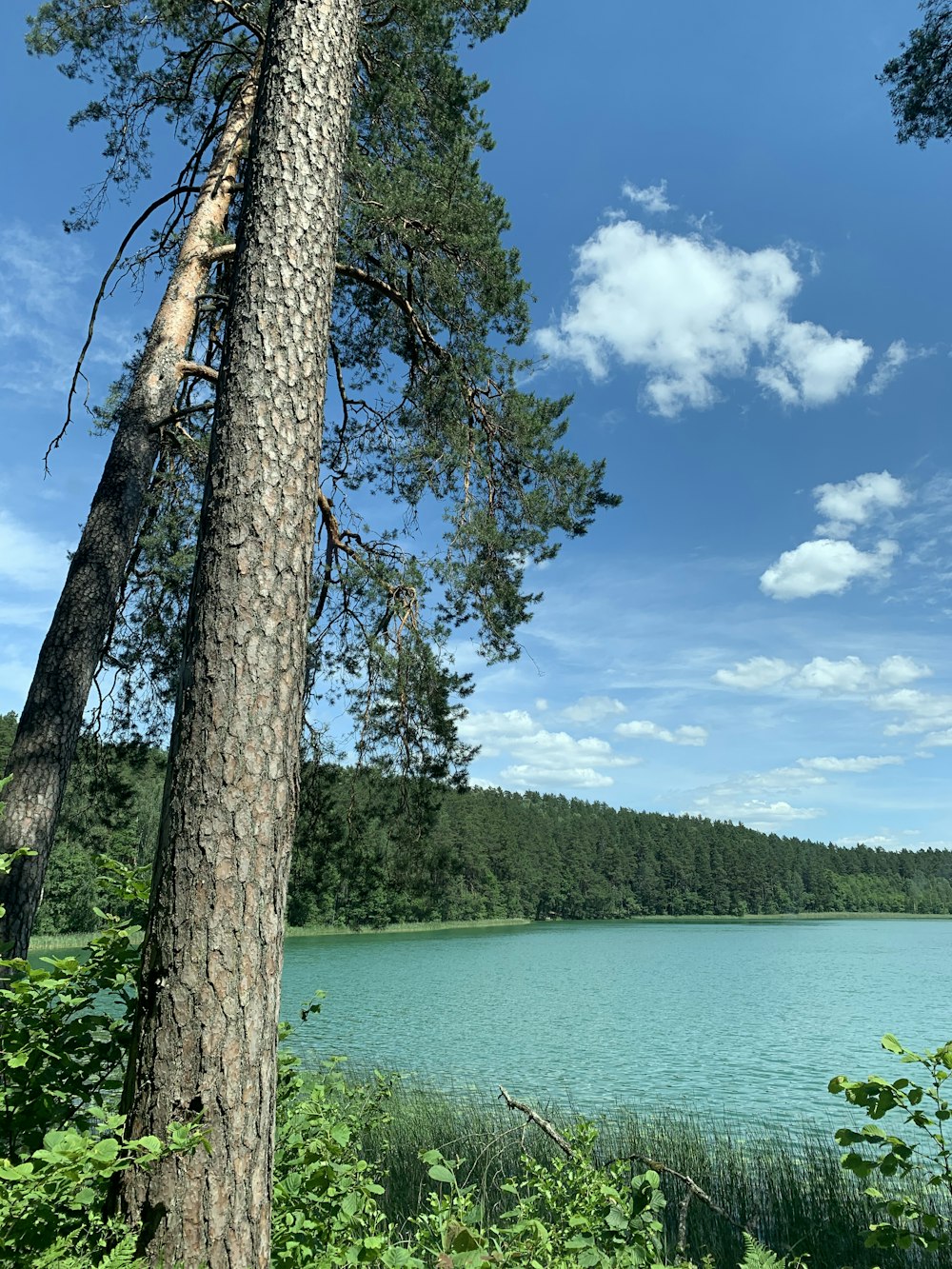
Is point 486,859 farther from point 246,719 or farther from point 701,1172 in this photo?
point 246,719

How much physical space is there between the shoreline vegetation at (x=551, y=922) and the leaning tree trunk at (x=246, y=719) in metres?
27.2

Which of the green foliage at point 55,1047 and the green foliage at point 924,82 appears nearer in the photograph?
the green foliage at point 55,1047

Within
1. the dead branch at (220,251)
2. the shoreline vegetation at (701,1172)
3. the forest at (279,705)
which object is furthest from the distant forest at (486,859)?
the dead branch at (220,251)

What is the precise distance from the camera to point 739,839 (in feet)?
320

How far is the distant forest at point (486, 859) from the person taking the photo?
20.3 ft

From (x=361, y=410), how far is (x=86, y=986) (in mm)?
5221

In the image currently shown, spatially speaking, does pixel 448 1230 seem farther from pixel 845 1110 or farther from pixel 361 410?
pixel 845 1110

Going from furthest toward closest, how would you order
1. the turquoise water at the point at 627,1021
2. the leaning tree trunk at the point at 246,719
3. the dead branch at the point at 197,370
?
the turquoise water at the point at 627,1021 < the dead branch at the point at 197,370 < the leaning tree trunk at the point at 246,719

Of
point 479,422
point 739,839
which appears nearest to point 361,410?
point 479,422

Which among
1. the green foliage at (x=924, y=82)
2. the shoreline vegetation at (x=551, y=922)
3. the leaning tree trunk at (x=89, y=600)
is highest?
the green foliage at (x=924, y=82)

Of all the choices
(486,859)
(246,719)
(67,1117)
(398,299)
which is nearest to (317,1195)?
(67,1117)

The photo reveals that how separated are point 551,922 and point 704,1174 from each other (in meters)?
77.7

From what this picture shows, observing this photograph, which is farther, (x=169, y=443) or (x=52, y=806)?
(x=169, y=443)

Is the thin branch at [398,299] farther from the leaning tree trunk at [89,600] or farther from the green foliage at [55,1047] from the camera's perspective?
the green foliage at [55,1047]
